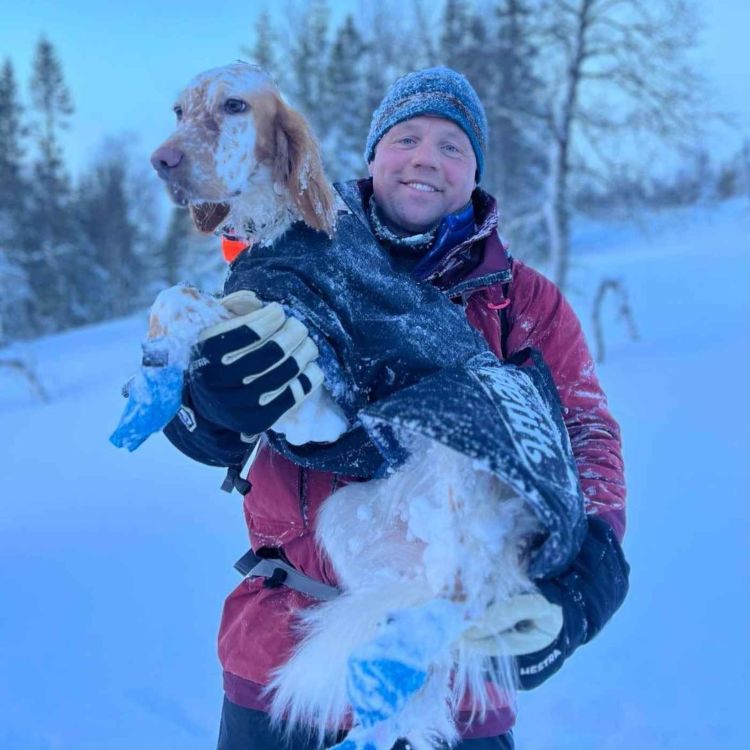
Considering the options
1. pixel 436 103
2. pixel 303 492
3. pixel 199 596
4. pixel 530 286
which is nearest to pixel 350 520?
pixel 303 492

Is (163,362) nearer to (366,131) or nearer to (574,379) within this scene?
(574,379)

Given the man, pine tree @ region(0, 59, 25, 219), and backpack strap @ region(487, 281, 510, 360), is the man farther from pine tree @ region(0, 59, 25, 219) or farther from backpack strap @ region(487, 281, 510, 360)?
pine tree @ region(0, 59, 25, 219)

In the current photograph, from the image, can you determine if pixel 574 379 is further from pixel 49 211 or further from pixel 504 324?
pixel 49 211

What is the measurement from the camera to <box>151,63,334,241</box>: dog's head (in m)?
1.35

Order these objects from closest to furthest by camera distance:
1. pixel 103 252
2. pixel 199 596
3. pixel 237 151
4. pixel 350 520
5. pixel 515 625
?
pixel 515 625, pixel 237 151, pixel 350 520, pixel 199 596, pixel 103 252

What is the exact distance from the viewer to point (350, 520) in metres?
1.51

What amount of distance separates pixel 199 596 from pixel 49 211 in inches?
1124

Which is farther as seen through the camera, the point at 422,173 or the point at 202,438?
the point at 422,173

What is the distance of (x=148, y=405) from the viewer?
1.18 m

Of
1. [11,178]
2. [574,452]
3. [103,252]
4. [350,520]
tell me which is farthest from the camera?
[103,252]

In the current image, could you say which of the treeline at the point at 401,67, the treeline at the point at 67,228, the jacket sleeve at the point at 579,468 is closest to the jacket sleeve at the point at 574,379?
the jacket sleeve at the point at 579,468

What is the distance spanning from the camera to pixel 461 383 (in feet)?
4.43

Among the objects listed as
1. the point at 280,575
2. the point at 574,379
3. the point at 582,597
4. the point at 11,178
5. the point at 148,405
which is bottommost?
the point at 11,178

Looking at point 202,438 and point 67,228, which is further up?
point 202,438
